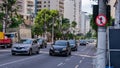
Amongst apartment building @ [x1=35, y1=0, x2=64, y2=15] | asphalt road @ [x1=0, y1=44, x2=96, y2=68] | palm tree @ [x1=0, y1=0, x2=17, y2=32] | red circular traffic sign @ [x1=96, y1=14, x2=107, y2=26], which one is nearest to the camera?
red circular traffic sign @ [x1=96, y1=14, x2=107, y2=26]

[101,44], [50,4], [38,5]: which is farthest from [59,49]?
[38,5]

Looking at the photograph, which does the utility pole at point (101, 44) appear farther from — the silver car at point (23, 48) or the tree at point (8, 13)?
the tree at point (8, 13)

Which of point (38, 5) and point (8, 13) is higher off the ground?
point (38, 5)

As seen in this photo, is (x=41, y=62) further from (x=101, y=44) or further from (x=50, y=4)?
(x=50, y=4)

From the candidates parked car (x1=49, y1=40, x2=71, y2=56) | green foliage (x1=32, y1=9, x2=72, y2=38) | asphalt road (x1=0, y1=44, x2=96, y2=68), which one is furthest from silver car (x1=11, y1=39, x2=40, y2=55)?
green foliage (x1=32, y1=9, x2=72, y2=38)

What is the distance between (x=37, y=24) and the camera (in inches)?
4680

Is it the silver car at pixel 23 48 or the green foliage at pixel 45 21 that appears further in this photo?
the green foliage at pixel 45 21

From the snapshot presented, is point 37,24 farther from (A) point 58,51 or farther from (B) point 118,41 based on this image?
(B) point 118,41

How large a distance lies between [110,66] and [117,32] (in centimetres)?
134

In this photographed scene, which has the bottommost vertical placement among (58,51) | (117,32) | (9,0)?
(58,51)

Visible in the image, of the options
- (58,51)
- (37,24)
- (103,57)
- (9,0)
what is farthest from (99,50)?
(37,24)

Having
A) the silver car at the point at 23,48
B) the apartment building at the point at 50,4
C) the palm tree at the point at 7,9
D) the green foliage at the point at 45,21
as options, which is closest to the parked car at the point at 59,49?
the silver car at the point at 23,48

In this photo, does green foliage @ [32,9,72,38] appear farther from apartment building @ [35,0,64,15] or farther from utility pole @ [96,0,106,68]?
utility pole @ [96,0,106,68]

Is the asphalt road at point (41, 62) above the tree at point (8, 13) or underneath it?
underneath
